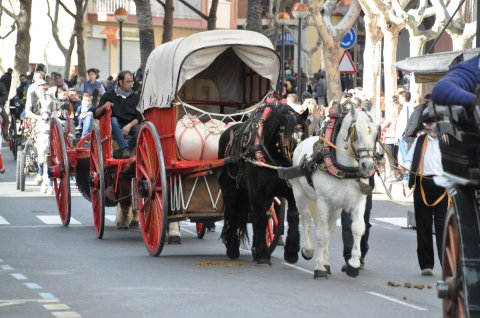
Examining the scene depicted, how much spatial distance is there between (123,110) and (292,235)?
4433 millimetres

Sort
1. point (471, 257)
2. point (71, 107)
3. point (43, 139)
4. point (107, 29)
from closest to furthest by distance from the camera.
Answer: point (471, 257) < point (43, 139) < point (71, 107) < point (107, 29)

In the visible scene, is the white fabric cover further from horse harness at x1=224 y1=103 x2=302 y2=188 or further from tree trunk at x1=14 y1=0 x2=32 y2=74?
tree trunk at x1=14 y1=0 x2=32 y2=74

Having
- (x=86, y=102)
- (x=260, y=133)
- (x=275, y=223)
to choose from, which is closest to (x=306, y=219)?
(x=260, y=133)

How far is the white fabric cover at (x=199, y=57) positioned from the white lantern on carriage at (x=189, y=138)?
0.35m

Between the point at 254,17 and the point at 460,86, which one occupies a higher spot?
the point at 254,17

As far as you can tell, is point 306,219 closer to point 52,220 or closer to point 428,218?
point 428,218

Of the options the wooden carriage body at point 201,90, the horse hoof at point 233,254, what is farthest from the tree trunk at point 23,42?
the horse hoof at point 233,254

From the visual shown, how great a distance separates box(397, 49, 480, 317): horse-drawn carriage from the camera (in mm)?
8141

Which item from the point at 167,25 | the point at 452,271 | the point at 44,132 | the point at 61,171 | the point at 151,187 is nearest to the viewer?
the point at 452,271

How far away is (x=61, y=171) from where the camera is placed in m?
20.1

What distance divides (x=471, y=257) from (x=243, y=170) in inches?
293

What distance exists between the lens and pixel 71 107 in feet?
100.0

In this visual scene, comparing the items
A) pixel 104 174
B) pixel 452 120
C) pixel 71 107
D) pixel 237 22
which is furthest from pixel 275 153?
pixel 237 22

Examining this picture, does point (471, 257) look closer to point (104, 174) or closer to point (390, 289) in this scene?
point (390, 289)
